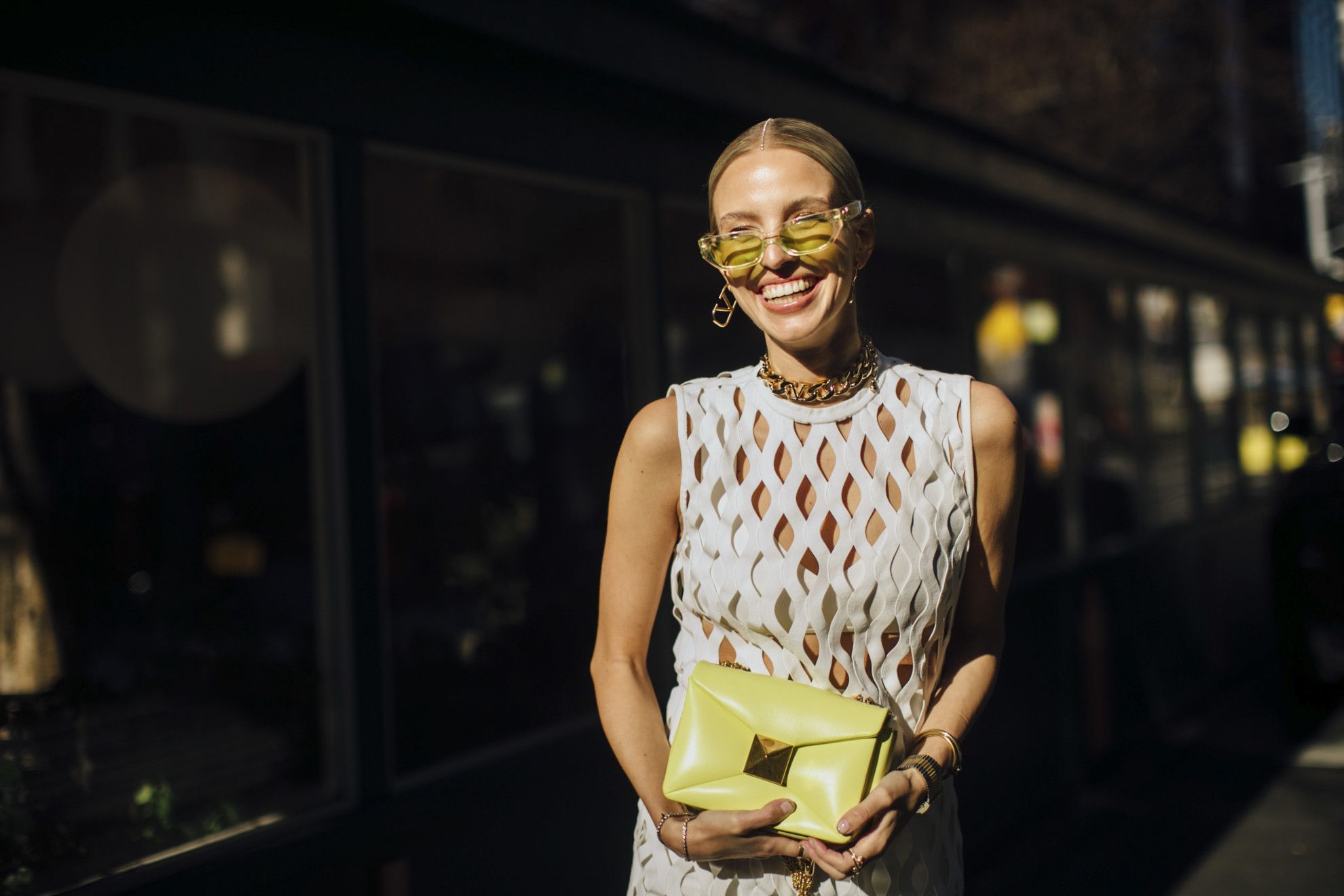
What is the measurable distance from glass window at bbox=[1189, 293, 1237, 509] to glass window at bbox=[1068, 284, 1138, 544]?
1.25 meters

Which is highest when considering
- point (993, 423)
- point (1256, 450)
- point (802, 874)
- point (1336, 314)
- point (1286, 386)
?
point (1336, 314)

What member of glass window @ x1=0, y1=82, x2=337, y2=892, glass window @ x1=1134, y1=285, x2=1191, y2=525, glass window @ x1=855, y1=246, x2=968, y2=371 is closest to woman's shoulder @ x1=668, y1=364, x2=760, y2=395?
glass window @ x1=0, y1=82, x2=337, y2=892

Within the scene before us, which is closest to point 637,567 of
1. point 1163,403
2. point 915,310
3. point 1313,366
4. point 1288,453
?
point 915,310

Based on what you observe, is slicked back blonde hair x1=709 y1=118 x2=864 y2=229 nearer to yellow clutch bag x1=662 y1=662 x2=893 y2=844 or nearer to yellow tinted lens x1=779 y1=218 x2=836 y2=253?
yellow tinted lens x1=779 y1=218 x2=836 y2=253

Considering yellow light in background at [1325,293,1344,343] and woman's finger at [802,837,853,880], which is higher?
yellow light in background at [1325,293,1344,343]

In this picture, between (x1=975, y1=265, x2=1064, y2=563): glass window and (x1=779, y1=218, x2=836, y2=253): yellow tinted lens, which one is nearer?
(x1=779, y1=218, x2=836, y2=253): yellow tinted lens

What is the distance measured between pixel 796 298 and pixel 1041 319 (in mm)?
5369

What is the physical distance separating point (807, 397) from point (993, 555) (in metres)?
0.37

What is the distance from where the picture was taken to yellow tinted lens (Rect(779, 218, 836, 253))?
5.37 ft

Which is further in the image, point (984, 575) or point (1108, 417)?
point (1108, 417)

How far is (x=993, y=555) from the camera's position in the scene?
1.78 m

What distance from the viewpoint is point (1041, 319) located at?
6664 mm

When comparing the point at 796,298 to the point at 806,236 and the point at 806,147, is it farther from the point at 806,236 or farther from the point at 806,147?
the point at 806,147

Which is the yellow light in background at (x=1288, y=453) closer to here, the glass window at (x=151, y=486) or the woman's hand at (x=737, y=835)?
the glass window at (x=151, y=486)
